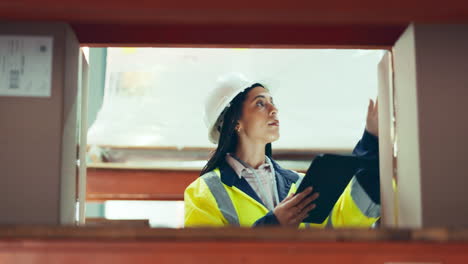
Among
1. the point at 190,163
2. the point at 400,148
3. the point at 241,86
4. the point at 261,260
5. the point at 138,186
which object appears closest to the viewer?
the point at 261,260

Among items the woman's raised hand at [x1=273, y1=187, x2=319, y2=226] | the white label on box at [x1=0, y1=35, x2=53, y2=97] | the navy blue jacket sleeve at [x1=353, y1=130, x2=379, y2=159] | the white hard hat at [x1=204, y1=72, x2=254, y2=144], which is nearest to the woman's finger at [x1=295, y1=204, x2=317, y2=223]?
the woman's raised hand at [x1=273, y1=187, x2=319, y2=226]

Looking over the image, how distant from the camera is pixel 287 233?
2.97ft

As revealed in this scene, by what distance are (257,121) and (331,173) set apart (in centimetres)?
102

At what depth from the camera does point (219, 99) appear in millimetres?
2676

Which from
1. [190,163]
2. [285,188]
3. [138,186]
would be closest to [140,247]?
[285,188]

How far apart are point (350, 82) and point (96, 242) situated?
275 centimetres

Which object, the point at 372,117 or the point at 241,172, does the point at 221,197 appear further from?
the point at 372,117

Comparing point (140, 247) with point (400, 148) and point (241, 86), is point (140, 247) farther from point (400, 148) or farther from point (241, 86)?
point (241, 86)

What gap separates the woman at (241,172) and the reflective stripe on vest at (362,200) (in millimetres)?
49

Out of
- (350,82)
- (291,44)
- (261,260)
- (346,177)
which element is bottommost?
(261,260)

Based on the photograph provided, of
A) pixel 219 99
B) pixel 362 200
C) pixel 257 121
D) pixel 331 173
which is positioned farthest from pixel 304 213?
pixel 219 99

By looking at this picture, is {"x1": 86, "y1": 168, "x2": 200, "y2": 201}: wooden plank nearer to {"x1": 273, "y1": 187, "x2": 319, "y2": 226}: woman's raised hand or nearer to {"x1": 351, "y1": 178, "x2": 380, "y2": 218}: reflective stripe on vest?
{"x1": 273, "y1": 187, "x2": 319, "y2": 226}: woman's raised hand

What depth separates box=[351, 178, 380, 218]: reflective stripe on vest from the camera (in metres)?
1.90

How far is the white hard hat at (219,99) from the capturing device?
2627mm
